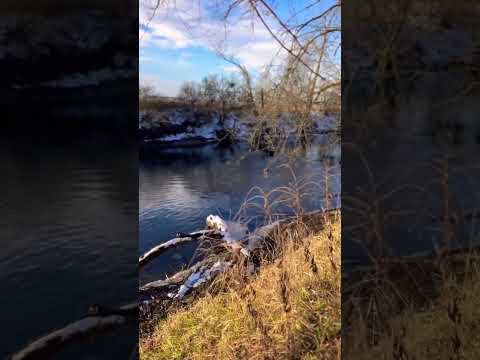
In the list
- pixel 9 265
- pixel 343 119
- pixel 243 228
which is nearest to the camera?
pixel 9 265

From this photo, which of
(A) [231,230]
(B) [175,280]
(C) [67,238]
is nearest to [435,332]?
(A) [231,230]

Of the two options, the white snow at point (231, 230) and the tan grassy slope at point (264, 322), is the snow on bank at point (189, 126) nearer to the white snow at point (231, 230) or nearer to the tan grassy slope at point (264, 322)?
the white snow at point (231, 230)

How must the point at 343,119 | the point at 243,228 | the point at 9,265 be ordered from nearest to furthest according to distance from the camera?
the point at 9,265
the point at 343,119
the point at 243,228

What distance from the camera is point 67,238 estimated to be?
1.03 m

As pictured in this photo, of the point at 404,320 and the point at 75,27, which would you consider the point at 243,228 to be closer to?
the point at 404,320

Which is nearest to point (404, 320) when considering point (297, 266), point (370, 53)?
point (297, 266)

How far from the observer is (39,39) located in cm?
104

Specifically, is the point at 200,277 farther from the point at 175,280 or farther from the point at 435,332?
the point at 435,332

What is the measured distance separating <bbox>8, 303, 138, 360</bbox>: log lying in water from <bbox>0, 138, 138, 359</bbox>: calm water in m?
0.02

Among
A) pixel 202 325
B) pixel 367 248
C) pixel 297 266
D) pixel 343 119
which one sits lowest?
pixel 202 325

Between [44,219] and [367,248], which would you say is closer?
[44,219]

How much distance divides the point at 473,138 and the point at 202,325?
1.16 meters

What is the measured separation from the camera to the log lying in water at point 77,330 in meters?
0.97

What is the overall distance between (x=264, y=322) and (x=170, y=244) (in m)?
0.43
